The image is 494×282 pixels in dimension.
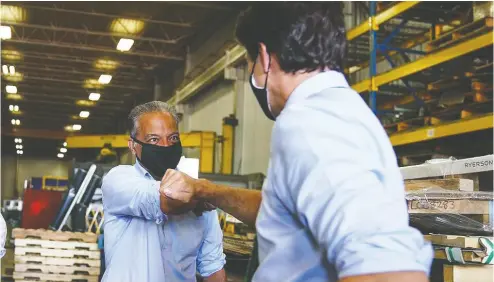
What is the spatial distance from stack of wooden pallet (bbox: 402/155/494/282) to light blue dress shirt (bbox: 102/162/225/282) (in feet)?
3.86

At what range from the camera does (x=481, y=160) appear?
395 cm

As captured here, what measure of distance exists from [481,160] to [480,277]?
0.90m

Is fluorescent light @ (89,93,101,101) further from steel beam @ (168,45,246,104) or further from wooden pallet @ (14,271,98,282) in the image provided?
wooden pallet @ (14,271,98,282)

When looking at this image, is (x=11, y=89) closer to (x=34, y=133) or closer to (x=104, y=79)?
(x=104, y=79)

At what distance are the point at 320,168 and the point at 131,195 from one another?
5.81 feet

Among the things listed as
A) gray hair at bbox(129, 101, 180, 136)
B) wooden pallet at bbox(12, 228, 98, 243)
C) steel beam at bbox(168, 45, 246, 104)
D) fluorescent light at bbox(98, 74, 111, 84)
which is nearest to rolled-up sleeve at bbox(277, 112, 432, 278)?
gray hair at bbox(129, 101, 180, 136)

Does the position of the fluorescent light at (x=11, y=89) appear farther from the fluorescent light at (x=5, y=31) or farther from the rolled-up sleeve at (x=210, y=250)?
the rolled-up sleeve at (x=210, y=250)

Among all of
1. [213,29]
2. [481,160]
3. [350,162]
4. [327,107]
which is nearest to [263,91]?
[327,107]

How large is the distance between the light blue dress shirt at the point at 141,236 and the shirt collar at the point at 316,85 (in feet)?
4.81

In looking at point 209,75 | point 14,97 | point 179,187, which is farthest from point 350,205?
point 14,97

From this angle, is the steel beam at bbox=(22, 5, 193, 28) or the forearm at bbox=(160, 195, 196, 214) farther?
the steel beam at bbox=(22, 5, 193, 28)

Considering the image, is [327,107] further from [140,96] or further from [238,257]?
[140,96]

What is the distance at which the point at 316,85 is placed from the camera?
5.28 ft

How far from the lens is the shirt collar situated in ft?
5.25
